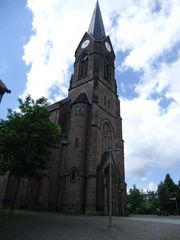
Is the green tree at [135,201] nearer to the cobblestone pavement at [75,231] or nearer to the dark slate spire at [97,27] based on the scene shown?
the dark slate spire at [97,27]

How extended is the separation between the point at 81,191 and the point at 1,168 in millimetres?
11099

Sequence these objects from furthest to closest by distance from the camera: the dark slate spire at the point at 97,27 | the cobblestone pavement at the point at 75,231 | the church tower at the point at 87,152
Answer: the dark slate spire at the point at 97,27, the church tower at the point at 87,152, the cobblestone pavement at the point at 75,231

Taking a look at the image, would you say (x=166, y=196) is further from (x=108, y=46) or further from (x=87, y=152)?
(x=108, y=46)

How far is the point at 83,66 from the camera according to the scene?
1641 inches

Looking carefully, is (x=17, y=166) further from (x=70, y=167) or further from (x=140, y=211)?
(x=140, y=211)

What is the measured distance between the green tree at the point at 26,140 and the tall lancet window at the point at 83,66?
21.4m

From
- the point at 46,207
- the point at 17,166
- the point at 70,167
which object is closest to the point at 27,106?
the point at 17,166

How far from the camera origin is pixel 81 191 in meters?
27.5

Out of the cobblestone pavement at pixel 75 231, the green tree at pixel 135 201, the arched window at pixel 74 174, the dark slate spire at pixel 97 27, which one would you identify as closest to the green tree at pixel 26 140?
the cobblestone pavement at pixel 75 231

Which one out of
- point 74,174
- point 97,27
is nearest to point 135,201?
point 74,174

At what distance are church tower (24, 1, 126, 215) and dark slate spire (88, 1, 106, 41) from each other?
3.17m

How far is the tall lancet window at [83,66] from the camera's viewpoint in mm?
40466

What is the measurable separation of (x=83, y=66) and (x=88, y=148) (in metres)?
18.2

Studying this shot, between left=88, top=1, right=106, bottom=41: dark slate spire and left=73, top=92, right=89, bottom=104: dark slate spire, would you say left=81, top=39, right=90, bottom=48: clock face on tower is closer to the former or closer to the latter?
left=88, top=1, right=106, bottom=41: dark slate spire
